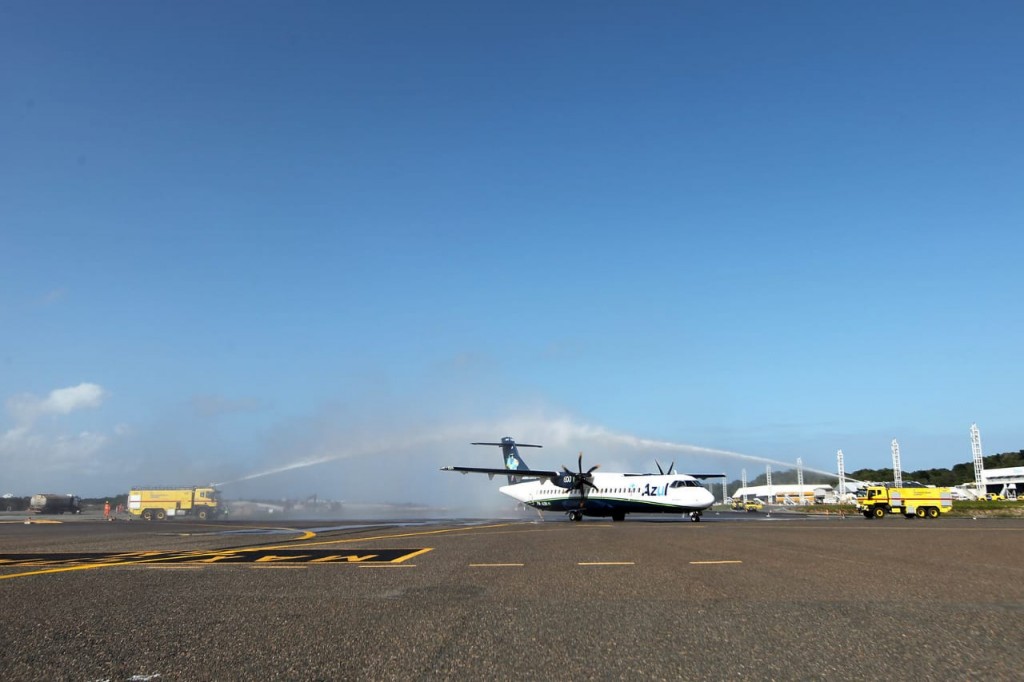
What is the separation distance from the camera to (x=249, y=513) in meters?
93.5

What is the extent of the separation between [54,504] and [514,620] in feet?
314

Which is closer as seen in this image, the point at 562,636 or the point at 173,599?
the point at 562,636

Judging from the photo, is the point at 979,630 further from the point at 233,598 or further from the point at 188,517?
the point at 188,517

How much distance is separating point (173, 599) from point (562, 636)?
5728 mm

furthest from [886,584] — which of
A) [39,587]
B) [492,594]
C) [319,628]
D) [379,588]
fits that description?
[39,587]

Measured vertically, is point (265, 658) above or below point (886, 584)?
above

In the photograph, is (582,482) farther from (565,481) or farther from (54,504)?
(54,504)

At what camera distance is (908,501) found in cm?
5169

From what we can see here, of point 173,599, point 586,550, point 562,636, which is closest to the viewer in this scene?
point 562,636

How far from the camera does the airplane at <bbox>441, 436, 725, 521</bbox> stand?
4438 centimetres

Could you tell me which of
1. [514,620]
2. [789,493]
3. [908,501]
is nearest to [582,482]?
[908,501]

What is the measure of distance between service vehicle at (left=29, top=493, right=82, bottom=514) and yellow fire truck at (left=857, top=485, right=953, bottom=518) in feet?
298

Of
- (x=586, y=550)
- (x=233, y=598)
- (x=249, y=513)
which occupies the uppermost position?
(x=233, y=598)

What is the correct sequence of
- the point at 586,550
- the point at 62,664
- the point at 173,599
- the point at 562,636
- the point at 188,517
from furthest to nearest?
the point at 188,517 < the point at 586,550 < the point at 173,599 < the point at 562,636 < the point at 62,664
